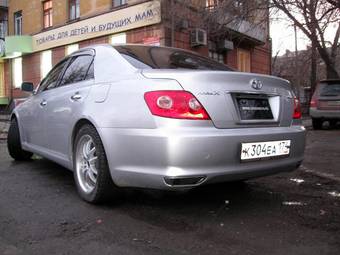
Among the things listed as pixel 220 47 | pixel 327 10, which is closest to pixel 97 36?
pixel 220 47

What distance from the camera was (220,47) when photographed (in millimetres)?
22953

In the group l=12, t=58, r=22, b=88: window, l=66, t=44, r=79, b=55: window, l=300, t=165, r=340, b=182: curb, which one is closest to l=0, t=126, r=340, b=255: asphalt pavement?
l=300, t=165, r=340, b=182: curb

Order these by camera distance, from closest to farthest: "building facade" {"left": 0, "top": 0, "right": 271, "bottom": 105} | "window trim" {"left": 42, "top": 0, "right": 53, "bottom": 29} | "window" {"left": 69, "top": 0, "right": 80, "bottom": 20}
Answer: "building facade" {"left": 0, "top": 0, "right": 271, "bottom": 105} → "window" {"left": 69, "top": 0, "right": 80, "bottom": 20} → "window trim" {"left": 42, "top": 0, "right": 53, "bottom": 29}

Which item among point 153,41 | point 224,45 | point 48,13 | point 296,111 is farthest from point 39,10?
point 296,111

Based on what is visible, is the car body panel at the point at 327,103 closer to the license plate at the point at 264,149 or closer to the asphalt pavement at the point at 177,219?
the asphalt pavement at the point at 177,219

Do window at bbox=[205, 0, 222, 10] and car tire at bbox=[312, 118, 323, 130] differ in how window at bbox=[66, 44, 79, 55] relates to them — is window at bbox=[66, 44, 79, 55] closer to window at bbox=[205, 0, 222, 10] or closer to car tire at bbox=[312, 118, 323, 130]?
window at bbox=[205, 0, 222, 10]

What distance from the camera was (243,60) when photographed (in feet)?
86.5

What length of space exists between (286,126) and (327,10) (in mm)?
9654

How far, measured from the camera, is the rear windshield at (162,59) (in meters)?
4.51

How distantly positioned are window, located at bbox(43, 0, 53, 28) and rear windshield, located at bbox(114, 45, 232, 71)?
21570 millimetres

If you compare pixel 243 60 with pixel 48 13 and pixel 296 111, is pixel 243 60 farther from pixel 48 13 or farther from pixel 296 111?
pixel 296 111

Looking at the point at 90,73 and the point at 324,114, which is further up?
the point at 90,73

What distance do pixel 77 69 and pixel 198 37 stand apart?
1536 centimetres

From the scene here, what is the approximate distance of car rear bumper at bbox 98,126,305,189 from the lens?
12.5ft
